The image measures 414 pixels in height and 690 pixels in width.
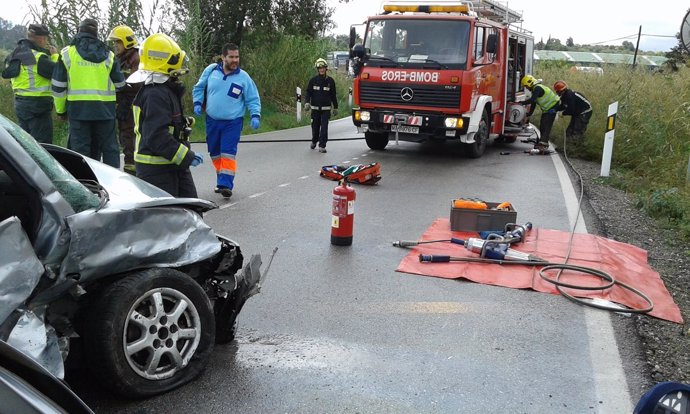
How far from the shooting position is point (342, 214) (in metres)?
6.32

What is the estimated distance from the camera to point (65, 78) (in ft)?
25.5

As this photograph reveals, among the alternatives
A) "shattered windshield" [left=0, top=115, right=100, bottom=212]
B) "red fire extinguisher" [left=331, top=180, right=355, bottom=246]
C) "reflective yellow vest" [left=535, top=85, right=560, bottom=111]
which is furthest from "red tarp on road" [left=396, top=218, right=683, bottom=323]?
"reflective yellow vest" [left=535, top=85, right=560, bottom=111]

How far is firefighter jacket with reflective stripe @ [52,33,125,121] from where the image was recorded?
303 inches

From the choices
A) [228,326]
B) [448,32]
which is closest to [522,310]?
[228,326]

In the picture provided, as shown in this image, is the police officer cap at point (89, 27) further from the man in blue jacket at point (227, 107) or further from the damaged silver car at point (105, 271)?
the damaged silver car at point (105, 271)

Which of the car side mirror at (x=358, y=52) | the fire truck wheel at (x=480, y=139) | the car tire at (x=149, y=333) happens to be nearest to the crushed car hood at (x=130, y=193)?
the car tire at (x=149, y=333)

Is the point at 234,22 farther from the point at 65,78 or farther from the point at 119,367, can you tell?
the point at 119,367

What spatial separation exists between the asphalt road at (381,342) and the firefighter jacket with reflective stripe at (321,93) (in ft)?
19.3

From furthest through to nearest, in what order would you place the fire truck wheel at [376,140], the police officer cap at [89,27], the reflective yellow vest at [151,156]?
the fire truck wheel at [376,140], the police officer cap at [89,27], the reflective yellow vest at [151,156]

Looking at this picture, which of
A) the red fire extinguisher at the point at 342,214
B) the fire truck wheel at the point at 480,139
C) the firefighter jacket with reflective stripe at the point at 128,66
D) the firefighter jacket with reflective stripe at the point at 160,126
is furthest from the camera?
the fire truck wheel at the point at 480,139

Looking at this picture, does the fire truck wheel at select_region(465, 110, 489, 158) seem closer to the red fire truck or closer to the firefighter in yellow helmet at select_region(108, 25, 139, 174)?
the red fire truck

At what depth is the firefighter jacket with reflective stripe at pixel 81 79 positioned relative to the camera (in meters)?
7.71

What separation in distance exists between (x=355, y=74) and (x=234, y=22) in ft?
33.3

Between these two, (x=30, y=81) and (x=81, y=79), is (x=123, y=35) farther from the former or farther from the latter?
(x=30, y=81)
